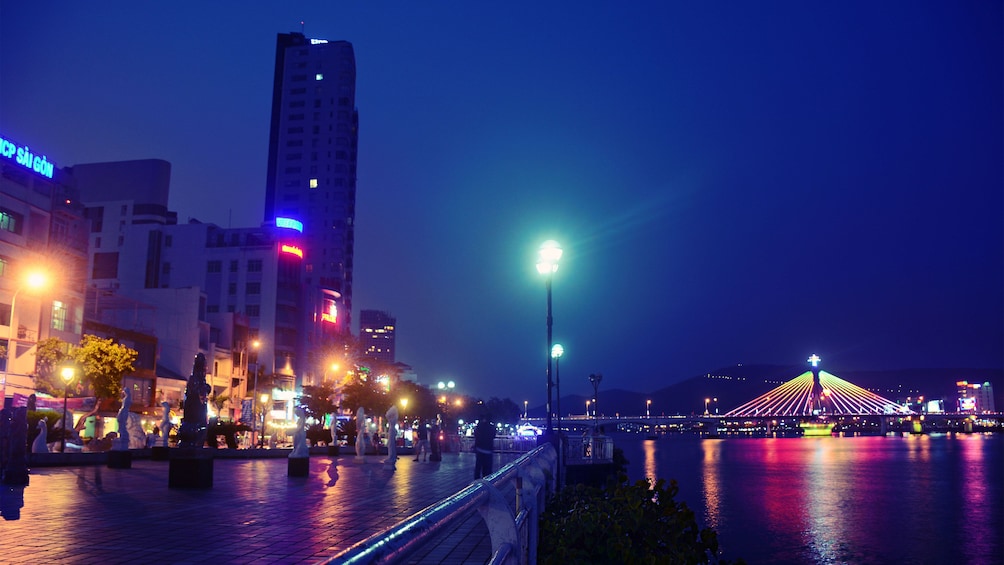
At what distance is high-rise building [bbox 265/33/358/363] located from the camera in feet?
438

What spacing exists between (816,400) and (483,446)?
171452mm

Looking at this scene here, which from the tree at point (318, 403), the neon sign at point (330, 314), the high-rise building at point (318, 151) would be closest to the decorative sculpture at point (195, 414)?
the tree at point (318, 403)

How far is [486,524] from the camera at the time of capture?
4543mm

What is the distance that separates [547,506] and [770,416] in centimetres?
15788

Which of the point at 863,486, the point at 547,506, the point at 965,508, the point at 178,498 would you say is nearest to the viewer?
the point at 547,506

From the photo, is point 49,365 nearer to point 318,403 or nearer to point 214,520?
point 318,403

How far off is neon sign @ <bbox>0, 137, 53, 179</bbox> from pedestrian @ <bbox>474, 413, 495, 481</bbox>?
35.2 meters

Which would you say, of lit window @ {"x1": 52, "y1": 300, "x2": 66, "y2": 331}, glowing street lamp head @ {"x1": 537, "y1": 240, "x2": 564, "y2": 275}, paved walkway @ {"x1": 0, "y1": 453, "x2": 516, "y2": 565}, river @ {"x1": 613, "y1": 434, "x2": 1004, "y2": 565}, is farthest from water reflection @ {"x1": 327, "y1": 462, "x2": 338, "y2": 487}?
lit window @ {"x1": 52, "y1": 300, "x2": 66, "y2": 331}

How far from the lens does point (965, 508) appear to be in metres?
46.2

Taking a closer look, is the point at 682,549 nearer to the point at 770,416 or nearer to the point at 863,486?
the point at 863,486

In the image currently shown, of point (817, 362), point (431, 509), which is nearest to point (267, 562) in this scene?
point (431, 509)

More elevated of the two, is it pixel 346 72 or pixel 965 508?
pixel 346 72

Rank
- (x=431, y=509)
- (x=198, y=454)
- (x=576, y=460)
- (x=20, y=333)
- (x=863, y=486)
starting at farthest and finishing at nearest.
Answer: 1. (x=863, y=486)
2. (x=20, y=333)
3. (x=576, y=460)
4. (x=198, y=454)
5. (x=431, y=509)

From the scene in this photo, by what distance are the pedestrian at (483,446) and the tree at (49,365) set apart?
102ft
